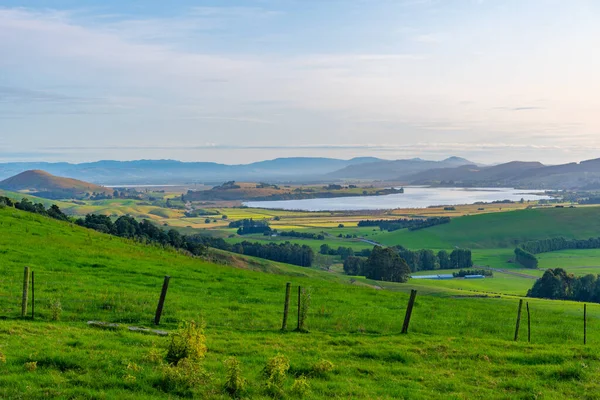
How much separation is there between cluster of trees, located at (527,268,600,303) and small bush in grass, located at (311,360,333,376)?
73281 millimetres

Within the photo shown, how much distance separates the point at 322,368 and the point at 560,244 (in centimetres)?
15210

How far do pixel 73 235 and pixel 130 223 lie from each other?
25129 millimetres

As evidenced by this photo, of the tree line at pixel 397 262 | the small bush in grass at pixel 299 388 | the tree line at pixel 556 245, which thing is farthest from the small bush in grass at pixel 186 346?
the tree line at pixel 556 245

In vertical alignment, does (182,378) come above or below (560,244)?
above

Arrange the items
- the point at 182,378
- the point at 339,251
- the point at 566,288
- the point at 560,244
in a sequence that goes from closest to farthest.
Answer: the point at 182,378
the point at 566,288
the point at 339,251
the point at 560,244

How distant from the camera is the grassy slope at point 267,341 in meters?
12.9

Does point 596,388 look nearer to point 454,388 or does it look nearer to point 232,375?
point 454,388

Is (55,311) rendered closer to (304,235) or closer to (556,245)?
(304,235)

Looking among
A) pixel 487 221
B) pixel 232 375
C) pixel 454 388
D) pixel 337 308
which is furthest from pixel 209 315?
pixel 487 221

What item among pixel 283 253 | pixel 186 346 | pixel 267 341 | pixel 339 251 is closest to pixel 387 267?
pixel 283 253

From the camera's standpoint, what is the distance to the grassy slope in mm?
12898

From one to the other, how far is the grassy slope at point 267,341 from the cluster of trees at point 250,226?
13590 centimetres

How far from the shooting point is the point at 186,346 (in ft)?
42.9

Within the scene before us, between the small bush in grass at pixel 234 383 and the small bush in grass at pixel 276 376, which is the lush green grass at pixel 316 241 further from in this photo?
the small bush in grass at pixel 234 383
